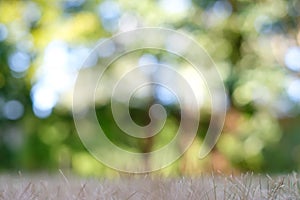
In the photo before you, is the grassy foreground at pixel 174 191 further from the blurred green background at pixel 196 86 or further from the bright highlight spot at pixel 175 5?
the bright highlight spot at pixel 175 5

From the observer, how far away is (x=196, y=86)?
7230mm

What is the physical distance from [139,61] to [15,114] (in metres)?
2.52

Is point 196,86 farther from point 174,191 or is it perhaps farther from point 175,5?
point 174,191

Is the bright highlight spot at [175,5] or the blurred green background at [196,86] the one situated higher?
the bright highlight spot at [175,5]

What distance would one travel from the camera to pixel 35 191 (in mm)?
1418

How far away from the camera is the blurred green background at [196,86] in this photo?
748cm

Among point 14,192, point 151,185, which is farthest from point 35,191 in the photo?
point 151,185

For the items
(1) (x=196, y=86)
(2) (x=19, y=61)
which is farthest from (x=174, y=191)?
(2) (x=19, y=61)

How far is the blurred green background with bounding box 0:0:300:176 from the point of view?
7.48 metres

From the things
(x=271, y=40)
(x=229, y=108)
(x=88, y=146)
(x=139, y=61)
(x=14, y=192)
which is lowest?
(x=14, y=192)

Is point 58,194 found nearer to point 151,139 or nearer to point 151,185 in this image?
point 151,185

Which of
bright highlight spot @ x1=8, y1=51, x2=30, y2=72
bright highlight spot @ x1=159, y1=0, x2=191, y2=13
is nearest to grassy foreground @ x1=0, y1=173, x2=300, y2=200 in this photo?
bright highlight spot @ x1=159, y1=0, x2=191, y2=13

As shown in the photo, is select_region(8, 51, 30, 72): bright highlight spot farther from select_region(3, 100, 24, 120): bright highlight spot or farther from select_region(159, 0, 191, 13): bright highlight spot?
select_region(159, 0, 191, 13): bright highlight spot

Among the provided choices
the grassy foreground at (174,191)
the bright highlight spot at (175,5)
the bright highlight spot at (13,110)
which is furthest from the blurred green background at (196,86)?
the grassy foreground at (174,191)
